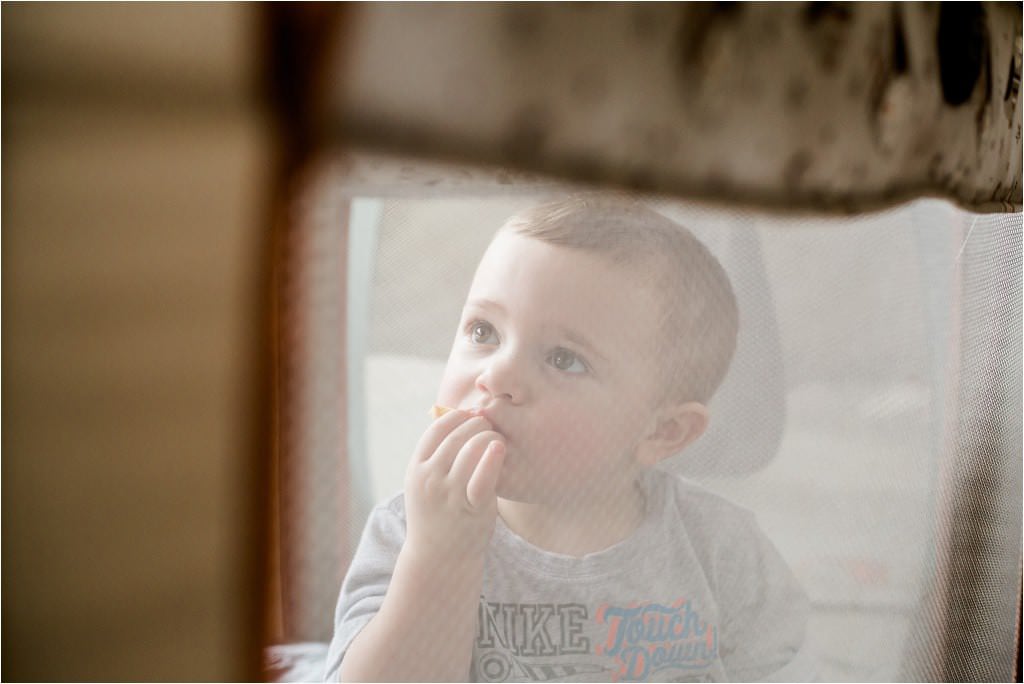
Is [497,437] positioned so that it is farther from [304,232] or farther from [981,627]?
[981,627]

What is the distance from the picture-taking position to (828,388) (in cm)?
51

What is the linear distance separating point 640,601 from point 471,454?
0.43 feet

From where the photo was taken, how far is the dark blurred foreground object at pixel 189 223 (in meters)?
0.38

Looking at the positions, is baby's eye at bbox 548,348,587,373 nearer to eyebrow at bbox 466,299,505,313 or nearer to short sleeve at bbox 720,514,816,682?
eyebrow at bbox 466,299,505,313

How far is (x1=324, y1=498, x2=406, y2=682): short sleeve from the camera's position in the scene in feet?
1.57

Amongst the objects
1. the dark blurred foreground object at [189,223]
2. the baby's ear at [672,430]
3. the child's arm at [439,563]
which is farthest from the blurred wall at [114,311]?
the baby's ear at [672,430]

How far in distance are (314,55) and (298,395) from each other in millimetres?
159

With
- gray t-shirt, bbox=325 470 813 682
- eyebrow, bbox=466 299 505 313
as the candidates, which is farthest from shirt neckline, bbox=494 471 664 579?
eyebrow, bbox=466 299 505 313

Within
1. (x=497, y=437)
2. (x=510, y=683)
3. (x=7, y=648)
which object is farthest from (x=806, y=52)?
(x=7, y=648)

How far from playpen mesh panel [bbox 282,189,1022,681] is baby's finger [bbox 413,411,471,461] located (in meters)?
0.01

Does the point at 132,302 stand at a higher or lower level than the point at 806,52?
lower

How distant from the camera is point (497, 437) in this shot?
462 mm

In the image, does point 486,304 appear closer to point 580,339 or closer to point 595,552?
point 580,339

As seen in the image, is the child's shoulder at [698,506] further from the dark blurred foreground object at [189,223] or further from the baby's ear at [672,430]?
the dark blurred foreground object at [189,223]
